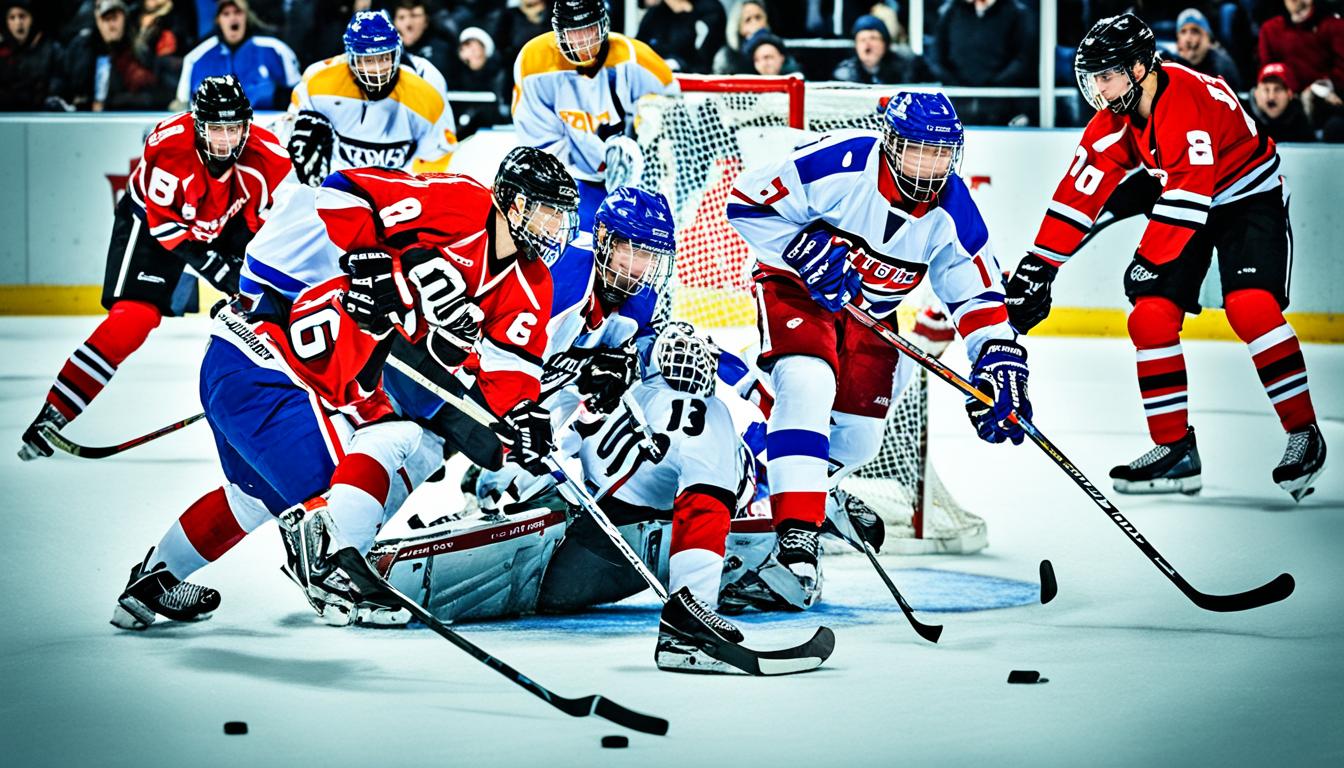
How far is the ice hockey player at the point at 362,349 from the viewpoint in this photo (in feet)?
10.9

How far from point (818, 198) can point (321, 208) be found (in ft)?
3.43

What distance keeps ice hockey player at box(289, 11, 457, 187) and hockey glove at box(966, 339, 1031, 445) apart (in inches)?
109

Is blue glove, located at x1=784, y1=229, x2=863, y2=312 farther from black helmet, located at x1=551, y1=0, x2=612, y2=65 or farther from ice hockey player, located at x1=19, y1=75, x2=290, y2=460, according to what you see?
black helmet, located at x1=551, y1=0, x2=612, y2=65

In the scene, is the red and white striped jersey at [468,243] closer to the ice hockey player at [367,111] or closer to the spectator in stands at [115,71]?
the ice hockey player at [367,111]

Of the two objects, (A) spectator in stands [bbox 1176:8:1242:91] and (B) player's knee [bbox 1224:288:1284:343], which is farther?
(A) spectator in stands [bbox 1176:8:1242:91]

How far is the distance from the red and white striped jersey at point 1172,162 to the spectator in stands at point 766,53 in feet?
9.63

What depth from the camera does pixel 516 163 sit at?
344 centimetres

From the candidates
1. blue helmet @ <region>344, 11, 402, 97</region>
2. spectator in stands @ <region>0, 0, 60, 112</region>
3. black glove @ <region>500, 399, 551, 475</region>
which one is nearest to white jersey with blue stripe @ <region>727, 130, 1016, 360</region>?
black glove @ <region>500, 399, 551, 475</region>

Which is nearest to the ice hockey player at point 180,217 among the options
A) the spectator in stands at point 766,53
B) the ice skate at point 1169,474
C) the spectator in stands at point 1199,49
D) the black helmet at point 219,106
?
the black helmet at point 219,106

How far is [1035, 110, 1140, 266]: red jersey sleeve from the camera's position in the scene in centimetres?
507

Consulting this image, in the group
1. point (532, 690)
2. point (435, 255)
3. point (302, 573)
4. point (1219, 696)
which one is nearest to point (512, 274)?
point (435, 255)

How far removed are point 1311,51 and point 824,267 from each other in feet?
16.0

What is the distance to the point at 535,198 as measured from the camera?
342 centimetres

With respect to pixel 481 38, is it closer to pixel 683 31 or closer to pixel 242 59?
pixel 683 31
